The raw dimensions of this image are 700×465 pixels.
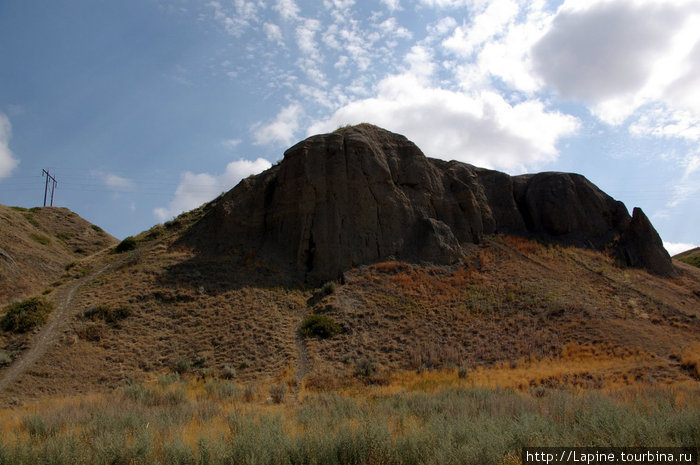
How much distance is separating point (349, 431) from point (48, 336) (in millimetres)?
16363

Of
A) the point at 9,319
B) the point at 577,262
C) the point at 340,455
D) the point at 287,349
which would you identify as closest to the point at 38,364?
the point at 9,319

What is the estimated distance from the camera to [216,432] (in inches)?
388

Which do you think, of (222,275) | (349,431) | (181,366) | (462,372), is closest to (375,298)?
(462,372)

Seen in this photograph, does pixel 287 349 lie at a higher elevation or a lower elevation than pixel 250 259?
lower

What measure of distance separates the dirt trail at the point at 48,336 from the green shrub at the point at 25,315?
0.36 meters

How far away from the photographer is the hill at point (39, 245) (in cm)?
3159

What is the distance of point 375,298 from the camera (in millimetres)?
25062

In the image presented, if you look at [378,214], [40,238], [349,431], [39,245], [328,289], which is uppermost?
[40,238]

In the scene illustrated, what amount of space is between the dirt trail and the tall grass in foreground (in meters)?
5.44

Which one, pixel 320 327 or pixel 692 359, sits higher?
pixel 320 327

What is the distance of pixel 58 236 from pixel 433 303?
3962 cm

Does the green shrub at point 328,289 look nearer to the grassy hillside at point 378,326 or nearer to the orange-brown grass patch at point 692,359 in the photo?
the grassy hillside at point 378,326

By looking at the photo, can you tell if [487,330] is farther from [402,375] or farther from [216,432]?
[216,432]

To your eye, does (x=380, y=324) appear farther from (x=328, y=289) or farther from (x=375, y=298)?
(x=328, y=289)
